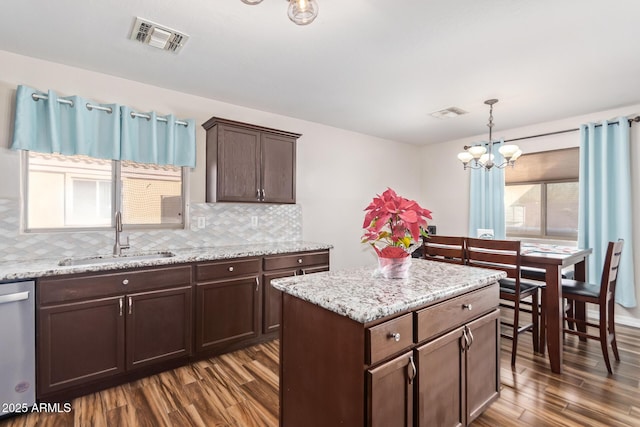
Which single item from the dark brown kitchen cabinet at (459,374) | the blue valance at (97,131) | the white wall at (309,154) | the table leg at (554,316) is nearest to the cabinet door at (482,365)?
the dark brown kitchen cabinet at (459,374)

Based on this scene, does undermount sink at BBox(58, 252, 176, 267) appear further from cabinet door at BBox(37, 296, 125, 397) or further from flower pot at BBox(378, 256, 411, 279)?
flower pot at BBox(378, 256, 411, 279)

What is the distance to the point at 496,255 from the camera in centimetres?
258

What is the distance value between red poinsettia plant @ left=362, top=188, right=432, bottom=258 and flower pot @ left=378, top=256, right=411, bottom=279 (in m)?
0.03

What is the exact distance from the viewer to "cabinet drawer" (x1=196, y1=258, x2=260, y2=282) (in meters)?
2.60

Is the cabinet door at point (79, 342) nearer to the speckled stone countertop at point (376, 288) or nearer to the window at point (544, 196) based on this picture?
the speckled stone countertop at point (376, 288)

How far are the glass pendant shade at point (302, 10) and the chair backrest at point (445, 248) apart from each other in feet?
7.22

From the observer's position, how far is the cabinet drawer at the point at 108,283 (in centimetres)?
199

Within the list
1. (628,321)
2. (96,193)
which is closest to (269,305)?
(96,193)

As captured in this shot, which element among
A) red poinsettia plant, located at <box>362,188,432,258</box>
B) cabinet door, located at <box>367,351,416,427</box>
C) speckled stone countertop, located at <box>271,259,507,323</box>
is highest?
red poinsettia plant, located at <box>362,188,432,258</box>

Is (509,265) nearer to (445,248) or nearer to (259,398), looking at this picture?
(445,248)

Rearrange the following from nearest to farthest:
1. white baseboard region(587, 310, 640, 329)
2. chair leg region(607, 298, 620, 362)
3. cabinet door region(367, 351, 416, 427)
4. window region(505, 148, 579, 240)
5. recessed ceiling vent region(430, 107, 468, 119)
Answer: cabinet door region(367, 351, 416, 427) < chair leg region(607, 298, 620, 362) < white baseboard region(587, 310, 640, 329) < recessed ceiling vent region(430, 107, 468, 119) < window region(505, 148, 579, 240)

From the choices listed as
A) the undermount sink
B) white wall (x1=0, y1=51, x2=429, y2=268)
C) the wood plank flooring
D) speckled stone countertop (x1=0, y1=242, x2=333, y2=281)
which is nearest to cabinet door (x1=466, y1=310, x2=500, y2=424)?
the wood plank flooring

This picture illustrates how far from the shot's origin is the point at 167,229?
2.98 m

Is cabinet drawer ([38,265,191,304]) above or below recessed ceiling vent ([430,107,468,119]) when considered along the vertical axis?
below
